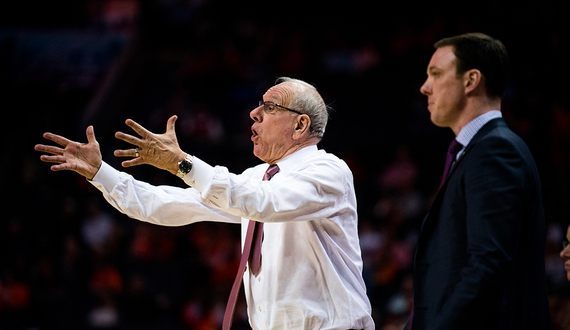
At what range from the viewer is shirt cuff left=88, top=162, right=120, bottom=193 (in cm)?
262

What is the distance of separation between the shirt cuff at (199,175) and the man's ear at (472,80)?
105cm

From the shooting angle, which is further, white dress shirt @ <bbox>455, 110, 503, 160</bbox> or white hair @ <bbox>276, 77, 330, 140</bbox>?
white hair @ <bbox>276, 77, 330, 140</bbox>

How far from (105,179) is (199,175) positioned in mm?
609

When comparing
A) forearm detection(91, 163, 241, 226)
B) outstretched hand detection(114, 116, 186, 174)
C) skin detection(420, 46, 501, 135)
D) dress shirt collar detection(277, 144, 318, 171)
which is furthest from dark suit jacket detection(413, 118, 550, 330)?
forearm detection(91, 163, 241, 226)

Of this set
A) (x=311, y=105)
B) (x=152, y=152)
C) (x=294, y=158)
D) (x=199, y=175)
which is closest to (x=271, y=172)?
(x=294, y=158)

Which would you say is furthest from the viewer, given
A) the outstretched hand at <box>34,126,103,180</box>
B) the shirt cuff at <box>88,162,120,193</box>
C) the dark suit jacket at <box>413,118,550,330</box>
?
the shirt cuff at <box>88,162,120,193</box>

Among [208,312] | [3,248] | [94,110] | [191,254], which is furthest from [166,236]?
[94,110]

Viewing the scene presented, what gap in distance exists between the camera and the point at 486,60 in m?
2.33

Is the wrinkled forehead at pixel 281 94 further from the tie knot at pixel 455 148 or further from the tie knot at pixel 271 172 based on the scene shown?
the tie knot at pixel 455 148

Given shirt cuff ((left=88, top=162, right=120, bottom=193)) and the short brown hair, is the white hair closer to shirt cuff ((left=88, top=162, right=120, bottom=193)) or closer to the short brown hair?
the short brown hair

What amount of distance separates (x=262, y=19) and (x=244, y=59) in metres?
1.41

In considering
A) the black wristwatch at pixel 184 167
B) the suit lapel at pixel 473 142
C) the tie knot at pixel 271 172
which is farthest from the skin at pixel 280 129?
the suit lapel at pixel 473 142

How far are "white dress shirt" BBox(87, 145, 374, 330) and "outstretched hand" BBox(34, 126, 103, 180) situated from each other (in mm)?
58

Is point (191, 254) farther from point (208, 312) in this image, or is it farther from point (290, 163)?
point (290, 163)
